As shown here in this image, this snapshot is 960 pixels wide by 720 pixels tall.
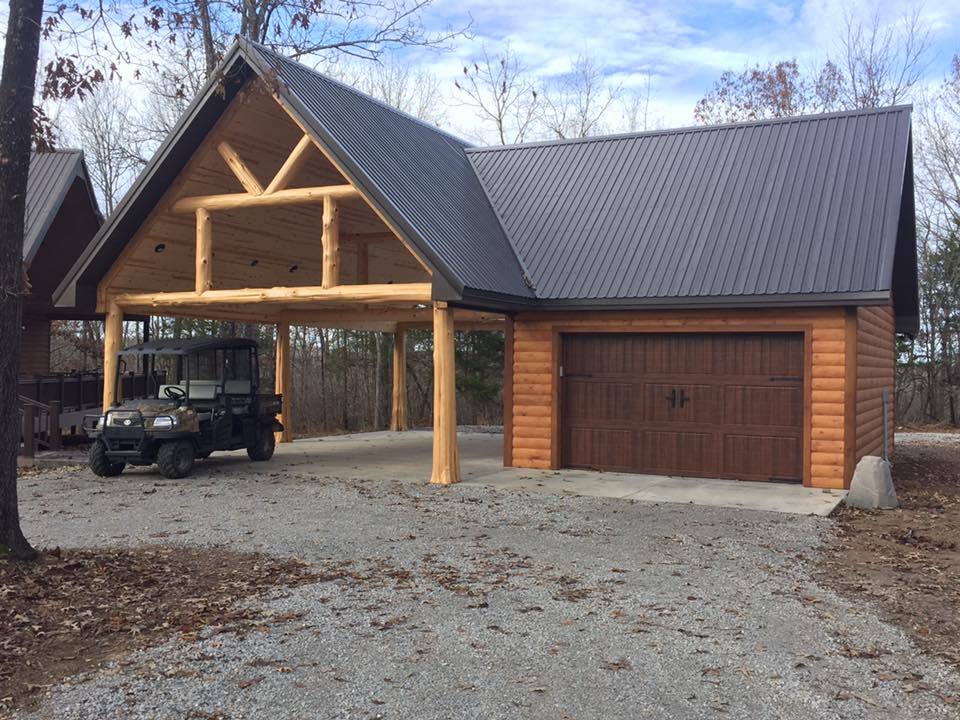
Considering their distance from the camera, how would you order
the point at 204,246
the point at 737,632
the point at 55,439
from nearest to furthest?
the point at 737,632
the point at 204,246
the point at 55,439

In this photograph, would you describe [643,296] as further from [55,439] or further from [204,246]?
[55,439]

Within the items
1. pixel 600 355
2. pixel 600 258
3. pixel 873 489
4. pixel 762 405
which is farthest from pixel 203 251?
pixel 873 489

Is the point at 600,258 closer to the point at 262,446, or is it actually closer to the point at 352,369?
the point at 262,446

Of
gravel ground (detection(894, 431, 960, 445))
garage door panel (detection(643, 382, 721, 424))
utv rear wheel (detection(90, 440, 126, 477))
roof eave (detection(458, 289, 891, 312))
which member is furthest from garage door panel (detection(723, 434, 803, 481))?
gravel ground (detection(894, 431, 960, 445))

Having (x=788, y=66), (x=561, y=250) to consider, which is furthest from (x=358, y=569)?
(x=788, y=66)

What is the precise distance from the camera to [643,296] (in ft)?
44.3

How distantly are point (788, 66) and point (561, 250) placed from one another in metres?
Result: 22.2

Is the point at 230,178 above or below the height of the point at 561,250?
above

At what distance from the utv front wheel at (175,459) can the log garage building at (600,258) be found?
7.05ft

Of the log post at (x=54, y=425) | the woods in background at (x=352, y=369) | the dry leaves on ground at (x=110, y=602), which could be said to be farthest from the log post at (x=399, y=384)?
the dry leaves on ground at (x=110, y=602)

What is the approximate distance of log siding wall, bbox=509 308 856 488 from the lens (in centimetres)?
1266

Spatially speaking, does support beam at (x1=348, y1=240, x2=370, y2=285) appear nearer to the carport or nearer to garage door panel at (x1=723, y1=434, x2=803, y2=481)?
the carport

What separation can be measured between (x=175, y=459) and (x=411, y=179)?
5.43 m

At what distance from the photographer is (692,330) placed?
13.6 metres
